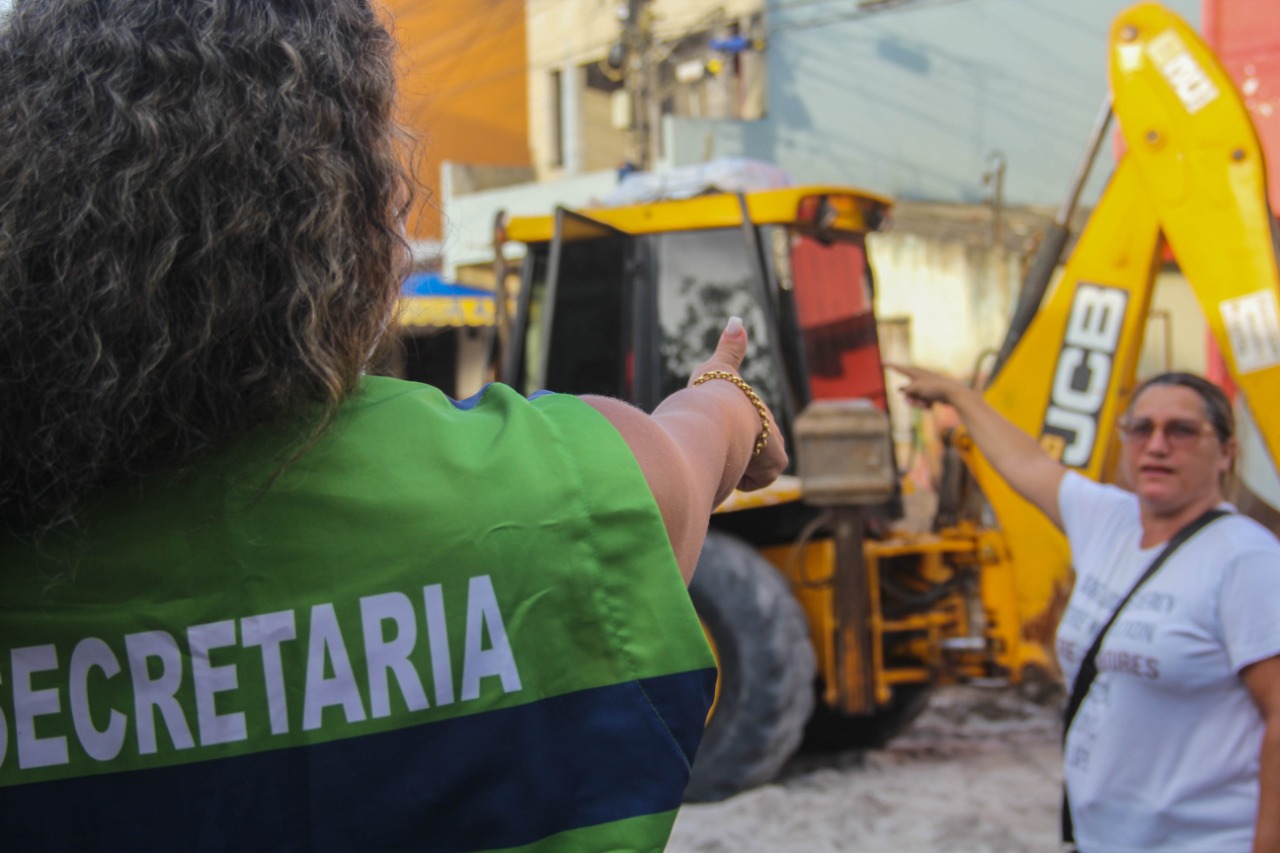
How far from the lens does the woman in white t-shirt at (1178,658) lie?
7.46 ft

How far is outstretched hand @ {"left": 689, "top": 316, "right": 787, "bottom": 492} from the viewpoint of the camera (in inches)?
51.2

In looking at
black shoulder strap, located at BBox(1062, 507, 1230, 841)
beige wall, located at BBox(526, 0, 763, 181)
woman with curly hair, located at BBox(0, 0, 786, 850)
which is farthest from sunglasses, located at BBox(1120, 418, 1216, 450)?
beige wall, located at BBox(526, 0, 763, 181)

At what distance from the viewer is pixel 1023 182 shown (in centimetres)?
1589

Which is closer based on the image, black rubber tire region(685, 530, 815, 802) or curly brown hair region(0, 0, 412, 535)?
curly brown hair region(0, 0, 412, 535)

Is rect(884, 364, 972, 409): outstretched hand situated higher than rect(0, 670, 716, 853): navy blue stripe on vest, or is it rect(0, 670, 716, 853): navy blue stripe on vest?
rect(884, 364, 972, 409): outstretched hand

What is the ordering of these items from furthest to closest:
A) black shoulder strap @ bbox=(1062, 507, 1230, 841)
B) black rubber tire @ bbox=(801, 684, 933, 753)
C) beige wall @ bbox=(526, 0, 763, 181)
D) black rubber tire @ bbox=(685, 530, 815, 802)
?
beige wall @ bbox=(526, 0, 763, 181), black rubber tire @ bbox=(801, 684, 933, 753), black rubber tire @ bbox=(685, 530, 815, 802), black shoulder strap @ bbox=(1062, 507, 1230, 841)

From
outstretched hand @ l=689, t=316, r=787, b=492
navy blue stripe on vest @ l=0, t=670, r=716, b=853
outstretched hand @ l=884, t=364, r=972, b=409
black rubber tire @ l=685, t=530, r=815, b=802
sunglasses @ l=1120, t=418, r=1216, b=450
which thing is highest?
outstretched hand @ l=689, t=316, r=787, b=492

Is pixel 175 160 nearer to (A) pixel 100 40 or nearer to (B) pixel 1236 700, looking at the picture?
(A) pixel 100 40

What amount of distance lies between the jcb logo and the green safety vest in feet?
13.3

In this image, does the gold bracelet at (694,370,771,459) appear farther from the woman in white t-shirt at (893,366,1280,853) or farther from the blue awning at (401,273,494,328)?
the blue awning at (401,273,494,328)

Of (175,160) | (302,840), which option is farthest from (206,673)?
(175,160)

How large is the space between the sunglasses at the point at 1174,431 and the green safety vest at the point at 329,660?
6.34ft

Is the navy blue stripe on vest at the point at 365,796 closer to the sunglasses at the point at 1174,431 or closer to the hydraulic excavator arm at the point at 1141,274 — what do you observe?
the sunglasses at the point at 1174,431

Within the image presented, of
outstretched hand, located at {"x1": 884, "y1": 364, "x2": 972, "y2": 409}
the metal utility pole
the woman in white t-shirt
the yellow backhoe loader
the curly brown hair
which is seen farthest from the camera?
the metal utility pole
